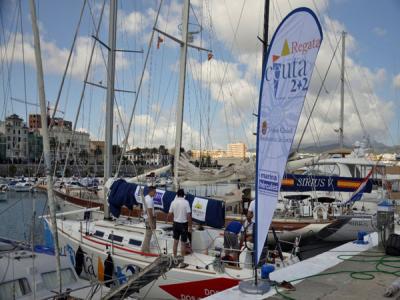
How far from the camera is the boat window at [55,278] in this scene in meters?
8.26

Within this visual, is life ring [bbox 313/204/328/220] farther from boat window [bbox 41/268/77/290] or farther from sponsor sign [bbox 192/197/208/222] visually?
boat window [bbox 41/268/77/290]

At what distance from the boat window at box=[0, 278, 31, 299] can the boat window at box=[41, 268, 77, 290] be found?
393 mm

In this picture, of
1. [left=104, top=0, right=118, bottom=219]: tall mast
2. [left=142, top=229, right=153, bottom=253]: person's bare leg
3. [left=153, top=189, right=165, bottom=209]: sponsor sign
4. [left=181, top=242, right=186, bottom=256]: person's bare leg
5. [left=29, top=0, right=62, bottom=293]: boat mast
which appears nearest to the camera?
[left=29, top=0, right=62, bottom=293]: boat mast

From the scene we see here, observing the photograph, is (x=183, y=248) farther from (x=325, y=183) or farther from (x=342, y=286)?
(x=325, y=183)

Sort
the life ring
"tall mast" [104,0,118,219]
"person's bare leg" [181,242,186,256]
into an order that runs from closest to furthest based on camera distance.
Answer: "person's bare leg" [181,242,186,256], "tall mast" [104,0,118,219], the life ring

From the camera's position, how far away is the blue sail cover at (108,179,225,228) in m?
10.4

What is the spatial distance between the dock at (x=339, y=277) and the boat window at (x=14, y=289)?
14.3 feet

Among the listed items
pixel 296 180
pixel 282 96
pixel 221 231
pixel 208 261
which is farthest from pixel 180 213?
pixel 296 180

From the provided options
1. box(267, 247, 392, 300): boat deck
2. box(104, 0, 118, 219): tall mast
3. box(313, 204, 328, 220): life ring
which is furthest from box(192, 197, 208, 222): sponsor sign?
box(313, 204, 328, 220): life ring

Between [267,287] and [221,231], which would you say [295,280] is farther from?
[221,231]

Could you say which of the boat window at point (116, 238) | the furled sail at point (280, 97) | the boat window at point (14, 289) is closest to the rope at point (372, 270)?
the furled sail at point (280, 97)

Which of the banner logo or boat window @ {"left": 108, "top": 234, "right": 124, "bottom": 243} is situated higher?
the banner logo

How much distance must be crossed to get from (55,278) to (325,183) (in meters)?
12.0

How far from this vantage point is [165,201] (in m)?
11.2
